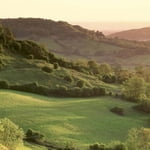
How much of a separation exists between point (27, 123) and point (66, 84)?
40182mm

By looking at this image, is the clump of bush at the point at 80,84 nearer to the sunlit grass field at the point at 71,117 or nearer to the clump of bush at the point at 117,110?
the sunlit grass field at the point at 71,117

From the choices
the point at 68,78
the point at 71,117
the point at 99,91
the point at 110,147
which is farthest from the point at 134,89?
the point at 110,147

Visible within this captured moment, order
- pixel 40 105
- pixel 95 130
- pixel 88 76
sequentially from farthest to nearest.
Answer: pixel 88 76 < pixel 40 105 < pixel 95 130

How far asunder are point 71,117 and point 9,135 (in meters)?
32.6

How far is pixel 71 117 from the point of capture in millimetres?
83312

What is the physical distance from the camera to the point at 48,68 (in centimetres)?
12206

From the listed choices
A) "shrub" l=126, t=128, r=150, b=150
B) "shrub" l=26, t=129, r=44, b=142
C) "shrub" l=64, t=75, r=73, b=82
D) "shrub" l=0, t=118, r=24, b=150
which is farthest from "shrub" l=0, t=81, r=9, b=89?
"shrub" l=126, t=128, r=150, b=150

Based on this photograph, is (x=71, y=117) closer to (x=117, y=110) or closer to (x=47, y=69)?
(x=117, y=110)

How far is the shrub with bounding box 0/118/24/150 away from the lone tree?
2162 inches

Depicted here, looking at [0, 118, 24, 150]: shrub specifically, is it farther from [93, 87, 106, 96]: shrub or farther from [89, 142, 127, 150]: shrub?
[93, 87, 106, 96]: shrub

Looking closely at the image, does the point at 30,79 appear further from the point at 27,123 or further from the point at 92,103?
the point at 27,123

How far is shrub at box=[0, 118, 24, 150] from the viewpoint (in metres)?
50.2

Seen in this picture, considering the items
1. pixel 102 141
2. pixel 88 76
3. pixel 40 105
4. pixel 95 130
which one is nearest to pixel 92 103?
pixel 40 105

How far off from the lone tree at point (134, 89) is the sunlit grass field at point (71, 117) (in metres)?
4.23
